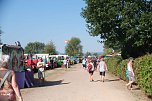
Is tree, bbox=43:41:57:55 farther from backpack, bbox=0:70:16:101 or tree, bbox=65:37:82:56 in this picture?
backpack, bbox=0:70:16:101

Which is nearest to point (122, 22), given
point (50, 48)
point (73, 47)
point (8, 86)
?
point (8, 86)

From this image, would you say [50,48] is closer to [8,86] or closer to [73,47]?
[73,47]

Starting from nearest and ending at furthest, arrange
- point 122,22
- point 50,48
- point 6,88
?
1. point 6,88
2. point 122,22
3. point 50,48

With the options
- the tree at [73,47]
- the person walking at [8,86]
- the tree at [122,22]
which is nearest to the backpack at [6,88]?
the person walking at [8,86]

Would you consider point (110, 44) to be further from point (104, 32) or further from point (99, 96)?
point (99, 96)

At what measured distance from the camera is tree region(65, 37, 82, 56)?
392 feet

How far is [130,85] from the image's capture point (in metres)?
18.5

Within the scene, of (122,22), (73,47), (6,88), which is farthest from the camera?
(73,47)

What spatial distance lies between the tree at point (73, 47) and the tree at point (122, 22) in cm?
9155

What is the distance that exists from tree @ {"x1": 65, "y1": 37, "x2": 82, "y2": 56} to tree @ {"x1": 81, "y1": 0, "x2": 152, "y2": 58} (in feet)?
300

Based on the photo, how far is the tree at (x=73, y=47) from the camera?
119375 mm

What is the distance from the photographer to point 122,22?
80.1 feet

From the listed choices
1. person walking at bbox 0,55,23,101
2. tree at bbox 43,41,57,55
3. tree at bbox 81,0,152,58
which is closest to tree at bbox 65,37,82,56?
tree at bbox 43,41,57,55

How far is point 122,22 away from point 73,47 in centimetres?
9586
